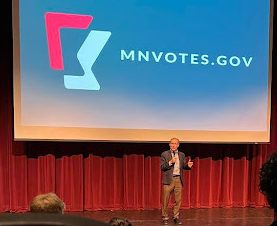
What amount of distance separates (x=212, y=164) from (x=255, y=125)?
0.84m

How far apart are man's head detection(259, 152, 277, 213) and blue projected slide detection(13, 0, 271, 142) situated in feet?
14.1

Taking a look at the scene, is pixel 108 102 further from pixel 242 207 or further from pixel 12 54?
pixel 242 207

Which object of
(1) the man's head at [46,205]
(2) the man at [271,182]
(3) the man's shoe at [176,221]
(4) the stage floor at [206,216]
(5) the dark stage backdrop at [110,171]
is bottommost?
(4) the stage floor at [206,216]

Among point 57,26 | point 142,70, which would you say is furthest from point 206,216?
point 57,26

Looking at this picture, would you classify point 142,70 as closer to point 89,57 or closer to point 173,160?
point 89,57

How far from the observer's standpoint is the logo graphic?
16.1 feet

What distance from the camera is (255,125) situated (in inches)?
216

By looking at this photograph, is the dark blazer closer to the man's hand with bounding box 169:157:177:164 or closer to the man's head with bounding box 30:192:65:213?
the man's hand with bounding box 169:157:177:164

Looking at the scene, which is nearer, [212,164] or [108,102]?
[108,102]

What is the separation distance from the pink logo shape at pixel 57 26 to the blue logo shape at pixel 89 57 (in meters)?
0.19

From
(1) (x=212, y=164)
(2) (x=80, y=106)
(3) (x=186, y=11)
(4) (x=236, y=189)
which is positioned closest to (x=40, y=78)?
(2) (x=80, y=106)

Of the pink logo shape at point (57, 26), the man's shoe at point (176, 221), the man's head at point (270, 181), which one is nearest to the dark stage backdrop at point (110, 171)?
the pink logo shape at point (57, 26)

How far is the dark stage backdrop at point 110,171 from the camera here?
17.1ft

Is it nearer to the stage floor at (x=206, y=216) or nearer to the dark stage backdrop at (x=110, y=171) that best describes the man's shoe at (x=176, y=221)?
the stage floor at (x=206, y=216)
